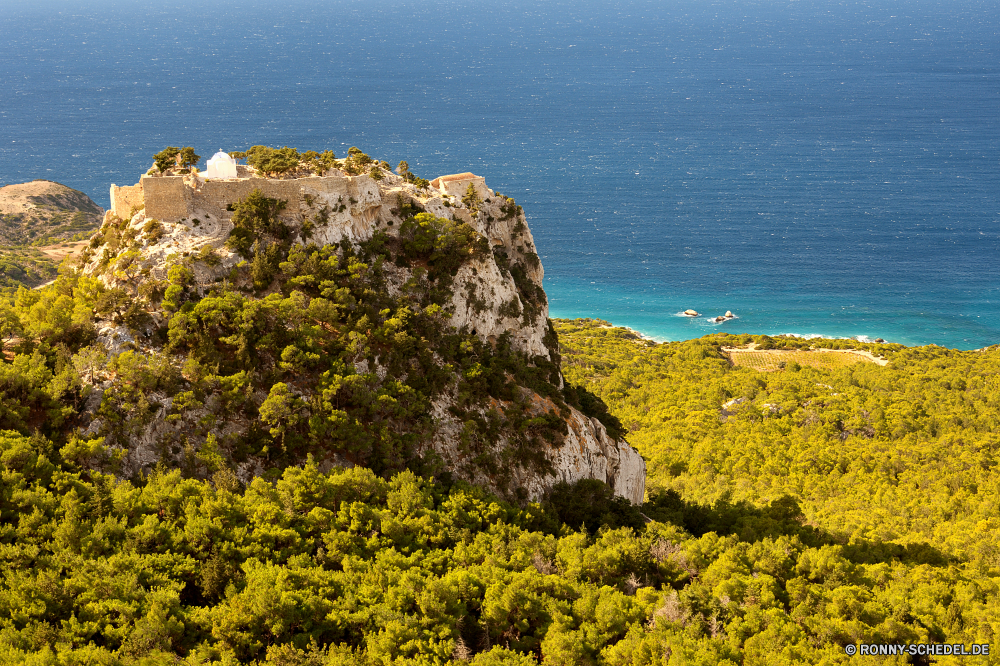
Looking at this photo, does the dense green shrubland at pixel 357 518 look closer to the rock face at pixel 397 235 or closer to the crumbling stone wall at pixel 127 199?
the rock face at pixel 397 235

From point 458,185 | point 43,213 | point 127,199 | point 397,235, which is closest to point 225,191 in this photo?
point 127,199

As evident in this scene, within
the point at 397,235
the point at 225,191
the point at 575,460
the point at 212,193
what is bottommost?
the point at 575,460

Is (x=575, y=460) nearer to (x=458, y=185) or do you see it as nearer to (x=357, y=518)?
(x=357, y=518)

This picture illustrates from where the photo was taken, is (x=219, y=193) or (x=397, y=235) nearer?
(x=219, y=193)

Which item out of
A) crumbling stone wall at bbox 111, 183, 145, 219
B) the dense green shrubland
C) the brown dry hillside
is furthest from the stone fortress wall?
the brown dry hillside

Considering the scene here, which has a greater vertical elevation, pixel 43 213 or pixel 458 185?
pixel 43 213

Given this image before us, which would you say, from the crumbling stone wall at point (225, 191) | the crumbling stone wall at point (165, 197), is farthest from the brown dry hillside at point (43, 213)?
the crumbling stone wall at point (225, 191)

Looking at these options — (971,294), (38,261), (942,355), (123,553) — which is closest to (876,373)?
(942,355)

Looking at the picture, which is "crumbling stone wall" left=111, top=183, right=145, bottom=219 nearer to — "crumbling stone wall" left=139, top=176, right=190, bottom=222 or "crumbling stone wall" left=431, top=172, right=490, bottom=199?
"crumbling stone wall" left=139, top=176, right=190, bottom=222
